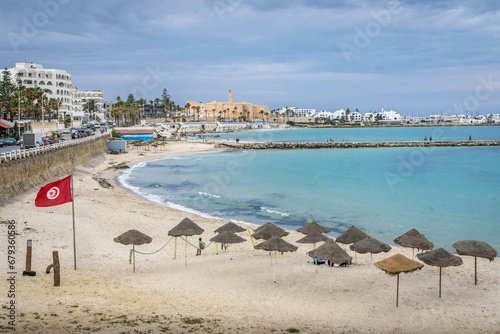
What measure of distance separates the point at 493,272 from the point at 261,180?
99.5 feet

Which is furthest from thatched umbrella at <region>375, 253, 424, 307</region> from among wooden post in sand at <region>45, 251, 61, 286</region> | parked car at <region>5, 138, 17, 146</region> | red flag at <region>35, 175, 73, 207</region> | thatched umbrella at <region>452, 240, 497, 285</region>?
parked car at <region>5, 138, 17, 146</region>

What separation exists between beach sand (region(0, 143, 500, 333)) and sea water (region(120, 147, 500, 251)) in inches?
268

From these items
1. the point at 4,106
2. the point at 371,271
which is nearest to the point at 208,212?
the point at 371,271

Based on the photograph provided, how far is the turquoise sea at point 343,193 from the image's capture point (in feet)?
83.0

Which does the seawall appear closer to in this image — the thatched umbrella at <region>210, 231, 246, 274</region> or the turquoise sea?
the turquoise sea

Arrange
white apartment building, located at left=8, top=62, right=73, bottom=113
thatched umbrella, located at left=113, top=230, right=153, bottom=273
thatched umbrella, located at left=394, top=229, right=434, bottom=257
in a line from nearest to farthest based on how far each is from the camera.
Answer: thatched umbrella, located at left=113, top=230, right=153, bottom=273, thatched umbrella, located at left=394, top=229, right=434, bottom=257, white apartment building, located at left=8, top=62, right=73, bottom=113

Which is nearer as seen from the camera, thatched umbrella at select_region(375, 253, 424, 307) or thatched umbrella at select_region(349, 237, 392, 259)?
thatched umbrella at select_region(375, 253, 424, 307)

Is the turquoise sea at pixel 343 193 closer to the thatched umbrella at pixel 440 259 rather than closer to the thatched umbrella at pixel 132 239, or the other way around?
the thatched umbrella at pixel 440 259

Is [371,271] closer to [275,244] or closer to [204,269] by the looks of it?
[275,244]

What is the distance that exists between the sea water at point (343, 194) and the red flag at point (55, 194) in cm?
1402

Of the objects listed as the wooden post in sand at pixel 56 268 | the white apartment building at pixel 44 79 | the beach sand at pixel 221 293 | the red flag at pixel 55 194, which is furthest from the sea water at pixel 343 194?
the white apartment building at pixel 44 79

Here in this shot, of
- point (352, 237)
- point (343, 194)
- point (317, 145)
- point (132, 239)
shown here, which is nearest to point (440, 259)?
point (352, 237)

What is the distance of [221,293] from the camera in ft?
41.6

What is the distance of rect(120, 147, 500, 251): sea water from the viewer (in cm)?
2528
